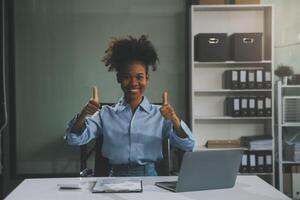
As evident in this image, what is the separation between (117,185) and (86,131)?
654 mm

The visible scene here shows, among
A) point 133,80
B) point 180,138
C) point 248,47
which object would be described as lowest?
point 180,138

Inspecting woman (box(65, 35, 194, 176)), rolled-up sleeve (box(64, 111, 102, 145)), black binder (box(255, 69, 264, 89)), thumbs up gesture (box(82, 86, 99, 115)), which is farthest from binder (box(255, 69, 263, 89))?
thumbs up gesture (box(82, 86, 99, 115))

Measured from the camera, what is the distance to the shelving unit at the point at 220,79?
4.11 m

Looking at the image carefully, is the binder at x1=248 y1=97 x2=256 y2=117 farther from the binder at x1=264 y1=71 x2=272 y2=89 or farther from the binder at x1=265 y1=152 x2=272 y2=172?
the binder at x1=265 y1=152 x2=272 y2=172

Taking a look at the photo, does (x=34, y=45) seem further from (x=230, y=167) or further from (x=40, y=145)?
(x=230, y=167)

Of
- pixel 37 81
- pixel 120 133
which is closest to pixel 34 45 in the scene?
pixel 37 81

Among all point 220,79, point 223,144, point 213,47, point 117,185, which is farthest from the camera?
point 220,79

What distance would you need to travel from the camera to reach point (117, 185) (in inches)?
73.9

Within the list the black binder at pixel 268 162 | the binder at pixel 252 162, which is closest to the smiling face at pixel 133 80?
the binder at pixel 252 162

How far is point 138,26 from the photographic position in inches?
168

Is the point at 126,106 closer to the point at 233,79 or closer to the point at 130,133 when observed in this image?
the point at 130,133

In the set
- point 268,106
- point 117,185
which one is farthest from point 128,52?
point 268,106

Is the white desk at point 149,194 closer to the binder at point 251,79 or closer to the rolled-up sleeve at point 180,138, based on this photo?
the rolled-up sleeve at point 180,138

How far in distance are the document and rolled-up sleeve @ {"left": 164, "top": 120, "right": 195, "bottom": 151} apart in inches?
18.9
